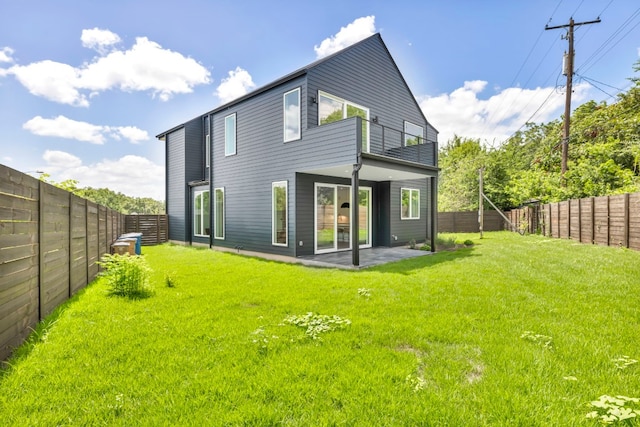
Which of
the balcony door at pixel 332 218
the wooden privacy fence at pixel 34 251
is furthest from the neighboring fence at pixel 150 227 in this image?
the wooden privacy fence at pixel 34 251

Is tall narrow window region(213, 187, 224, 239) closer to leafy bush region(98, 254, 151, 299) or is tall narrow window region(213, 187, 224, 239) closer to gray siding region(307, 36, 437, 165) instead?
gray siding region(307, 36, 437, 165)

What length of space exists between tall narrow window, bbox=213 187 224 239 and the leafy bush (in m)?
6.89

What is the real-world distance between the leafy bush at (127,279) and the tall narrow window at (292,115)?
569 centimetres

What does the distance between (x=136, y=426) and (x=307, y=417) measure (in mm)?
1068

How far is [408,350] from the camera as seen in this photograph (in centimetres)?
311

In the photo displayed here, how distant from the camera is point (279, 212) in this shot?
991cm

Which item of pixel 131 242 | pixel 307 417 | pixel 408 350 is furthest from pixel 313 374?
pixel 131 242

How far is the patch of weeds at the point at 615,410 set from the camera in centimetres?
197

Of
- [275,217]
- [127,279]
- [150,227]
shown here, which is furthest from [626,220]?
[150,227]

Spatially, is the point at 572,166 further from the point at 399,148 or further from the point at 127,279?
the point at 127,279

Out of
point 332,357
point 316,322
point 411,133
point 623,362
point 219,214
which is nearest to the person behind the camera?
point 623,362

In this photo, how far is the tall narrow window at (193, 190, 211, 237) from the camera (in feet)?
43.1

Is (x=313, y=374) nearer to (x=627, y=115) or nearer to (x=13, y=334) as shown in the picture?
(x=13, y=334)

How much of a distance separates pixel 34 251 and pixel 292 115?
740 centimetres
